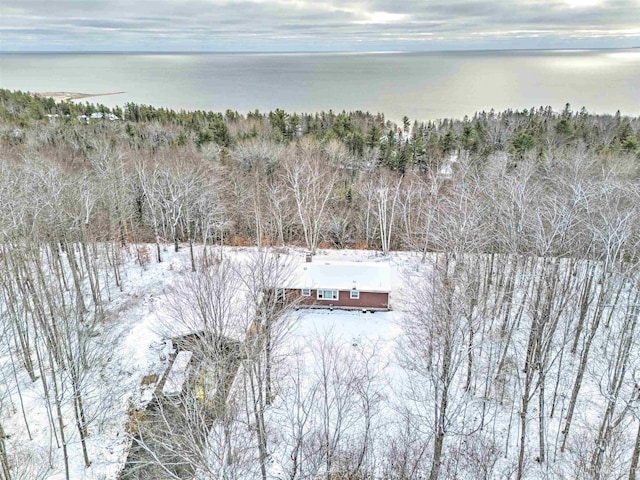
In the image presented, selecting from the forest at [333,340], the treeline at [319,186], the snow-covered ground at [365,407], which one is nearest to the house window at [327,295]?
the snow-covered ground at [365,407]

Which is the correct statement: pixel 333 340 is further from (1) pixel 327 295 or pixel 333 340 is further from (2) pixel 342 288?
(1) pixel 327 295

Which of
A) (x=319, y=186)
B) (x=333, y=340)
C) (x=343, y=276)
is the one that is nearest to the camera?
(x=333, y=340)

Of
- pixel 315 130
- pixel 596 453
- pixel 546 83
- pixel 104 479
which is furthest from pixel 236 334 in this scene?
pixel 546 83

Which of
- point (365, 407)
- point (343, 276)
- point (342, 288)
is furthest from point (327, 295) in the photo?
point (365, 407)

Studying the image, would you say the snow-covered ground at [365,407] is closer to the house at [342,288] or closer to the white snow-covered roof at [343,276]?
the house at [342,288]

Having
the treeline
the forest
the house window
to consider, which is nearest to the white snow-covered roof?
the house window

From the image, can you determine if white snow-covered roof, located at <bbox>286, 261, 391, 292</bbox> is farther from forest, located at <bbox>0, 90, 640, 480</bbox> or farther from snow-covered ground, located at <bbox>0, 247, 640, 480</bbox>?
snow-covered ground, located at <bbox>0, 247, 640, 480</bbox>
